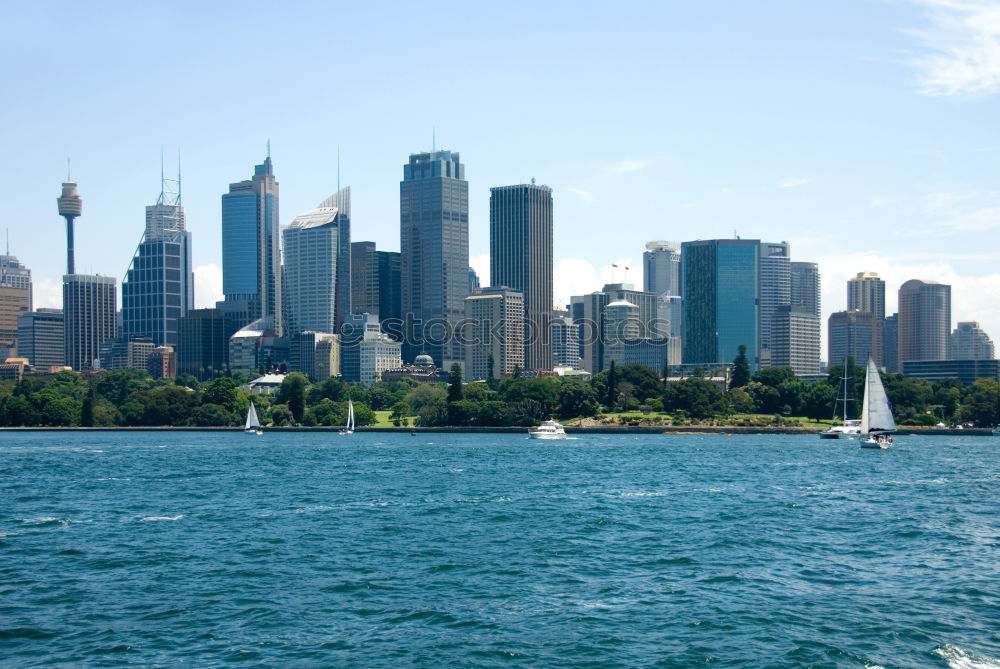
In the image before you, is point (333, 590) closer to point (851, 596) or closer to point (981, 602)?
point (851, 596)

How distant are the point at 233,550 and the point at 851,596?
24.7 m

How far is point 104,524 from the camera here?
58281mm

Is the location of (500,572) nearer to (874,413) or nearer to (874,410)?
(874,413)

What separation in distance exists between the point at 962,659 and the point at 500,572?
17468mm

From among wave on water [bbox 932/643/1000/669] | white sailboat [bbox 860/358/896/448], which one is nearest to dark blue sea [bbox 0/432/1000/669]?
wave on water [bbox 932/643/1000/669]

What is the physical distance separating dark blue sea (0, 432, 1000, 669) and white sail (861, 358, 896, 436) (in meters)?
57.0

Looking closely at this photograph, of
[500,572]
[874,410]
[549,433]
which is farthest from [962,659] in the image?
[549,433]

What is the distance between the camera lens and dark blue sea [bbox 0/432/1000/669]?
3334 centimetres

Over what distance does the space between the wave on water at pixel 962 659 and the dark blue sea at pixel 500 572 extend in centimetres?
11

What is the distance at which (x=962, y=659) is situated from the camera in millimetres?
32469

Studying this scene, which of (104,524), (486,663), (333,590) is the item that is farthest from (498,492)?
(486,663)

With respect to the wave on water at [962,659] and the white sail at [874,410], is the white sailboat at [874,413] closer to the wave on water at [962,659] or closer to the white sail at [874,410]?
the white sail at [874,410]

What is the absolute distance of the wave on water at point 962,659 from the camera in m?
31.9

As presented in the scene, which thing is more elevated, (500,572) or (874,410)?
(874,410)
